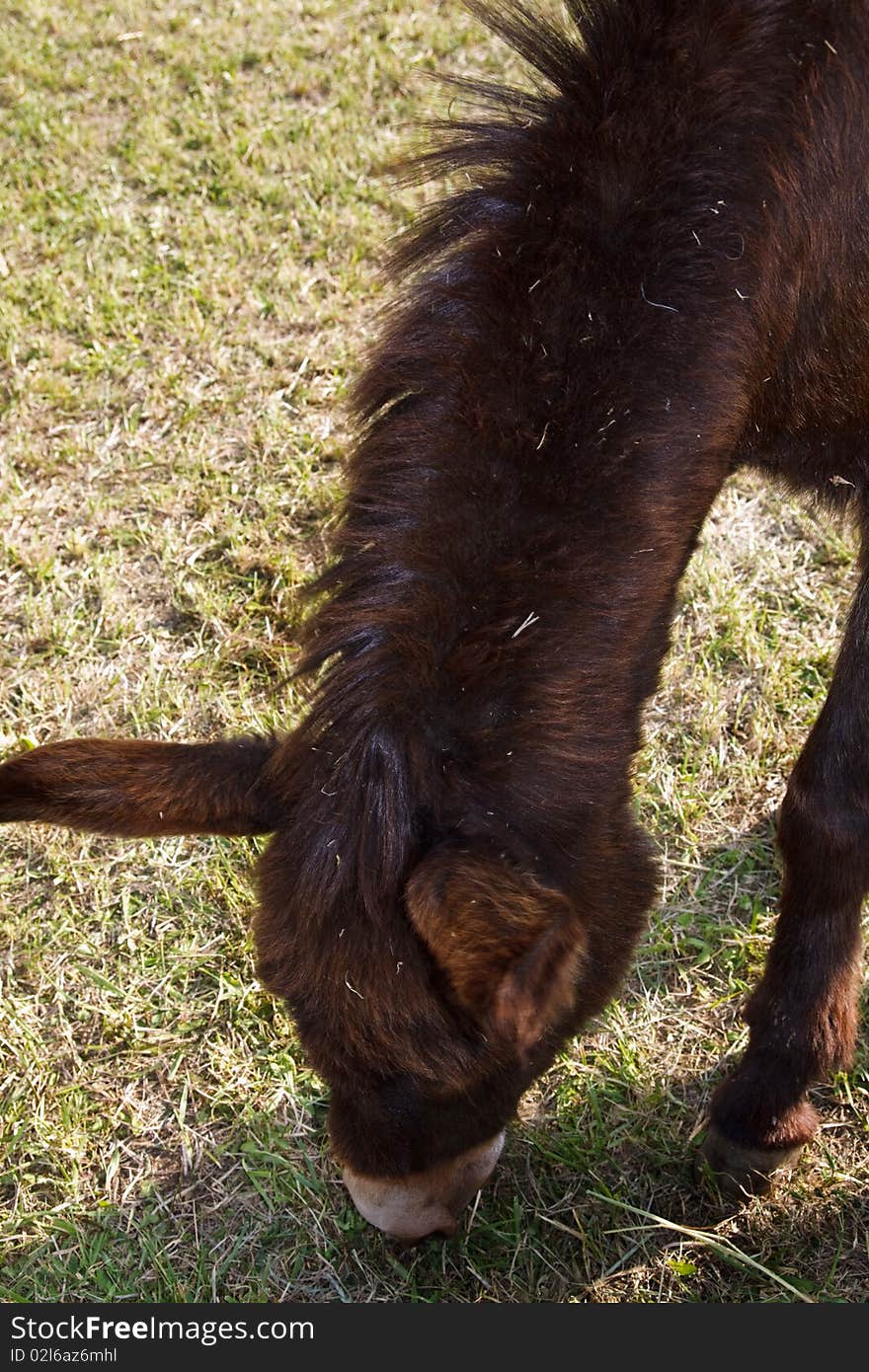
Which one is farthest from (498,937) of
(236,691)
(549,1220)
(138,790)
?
(236,691)

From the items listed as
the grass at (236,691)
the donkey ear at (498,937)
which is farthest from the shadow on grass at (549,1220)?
the donkey ear at (498,937)

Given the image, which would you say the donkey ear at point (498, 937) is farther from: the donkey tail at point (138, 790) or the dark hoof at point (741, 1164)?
the dark hoof at point (741, 1164)

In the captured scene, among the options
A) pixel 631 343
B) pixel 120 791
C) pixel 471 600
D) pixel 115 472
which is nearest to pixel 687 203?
pixel 631 343

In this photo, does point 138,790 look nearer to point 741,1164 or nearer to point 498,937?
point 498,937

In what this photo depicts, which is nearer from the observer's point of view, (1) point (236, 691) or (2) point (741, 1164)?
(2) point (741, 1164)

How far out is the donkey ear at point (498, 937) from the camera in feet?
5.93

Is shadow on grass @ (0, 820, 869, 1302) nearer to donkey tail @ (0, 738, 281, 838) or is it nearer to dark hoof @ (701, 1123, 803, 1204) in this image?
dark hoof @ (701, 1123, 803, 1204)

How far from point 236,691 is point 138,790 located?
2011mm

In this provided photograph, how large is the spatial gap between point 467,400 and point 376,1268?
2.11 meters

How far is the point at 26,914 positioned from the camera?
3.79 metres

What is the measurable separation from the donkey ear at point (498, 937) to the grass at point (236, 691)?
0.69 metres

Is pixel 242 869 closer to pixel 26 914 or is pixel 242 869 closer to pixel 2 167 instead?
pixel 26 914

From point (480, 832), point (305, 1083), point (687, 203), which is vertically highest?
point (687, 203)

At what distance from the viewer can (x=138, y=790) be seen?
2.24 meters
